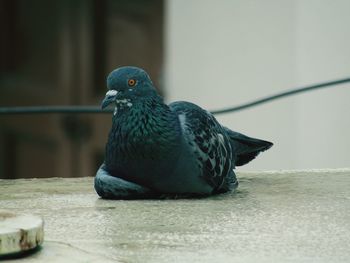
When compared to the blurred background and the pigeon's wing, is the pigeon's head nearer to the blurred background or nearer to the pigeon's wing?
the pigeon's wing

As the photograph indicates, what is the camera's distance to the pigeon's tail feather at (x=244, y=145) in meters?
2.03

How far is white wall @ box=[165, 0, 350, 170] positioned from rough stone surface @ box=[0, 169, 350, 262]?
111 centimetres

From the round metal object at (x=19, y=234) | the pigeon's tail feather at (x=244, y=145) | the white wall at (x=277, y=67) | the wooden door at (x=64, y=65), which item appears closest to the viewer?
the round metal object at (x=19, y=234)

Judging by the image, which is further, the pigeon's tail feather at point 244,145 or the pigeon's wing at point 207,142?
the pigeon's tail feather at point 244,145

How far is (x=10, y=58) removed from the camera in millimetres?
4566

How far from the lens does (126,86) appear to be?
1840mm

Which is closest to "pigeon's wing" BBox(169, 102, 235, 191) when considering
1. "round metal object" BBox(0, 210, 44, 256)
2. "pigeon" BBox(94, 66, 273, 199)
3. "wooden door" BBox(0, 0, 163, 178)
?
"pigeon" BBox(94, 66, 273, 199)

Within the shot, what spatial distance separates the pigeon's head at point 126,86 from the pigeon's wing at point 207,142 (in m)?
0.08

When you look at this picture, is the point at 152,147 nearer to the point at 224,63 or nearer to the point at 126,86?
the point at 126,86

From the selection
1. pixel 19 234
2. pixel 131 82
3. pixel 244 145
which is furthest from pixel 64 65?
pixel 19 234

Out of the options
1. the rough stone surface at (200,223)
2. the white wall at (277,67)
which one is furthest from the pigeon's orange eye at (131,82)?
the white wall at (277,67)

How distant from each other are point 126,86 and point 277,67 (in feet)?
5.13

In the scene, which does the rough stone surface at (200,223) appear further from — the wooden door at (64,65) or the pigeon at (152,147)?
the wooden door at (64,65)

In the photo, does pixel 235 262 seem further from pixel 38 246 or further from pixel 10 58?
pixel 10 58
